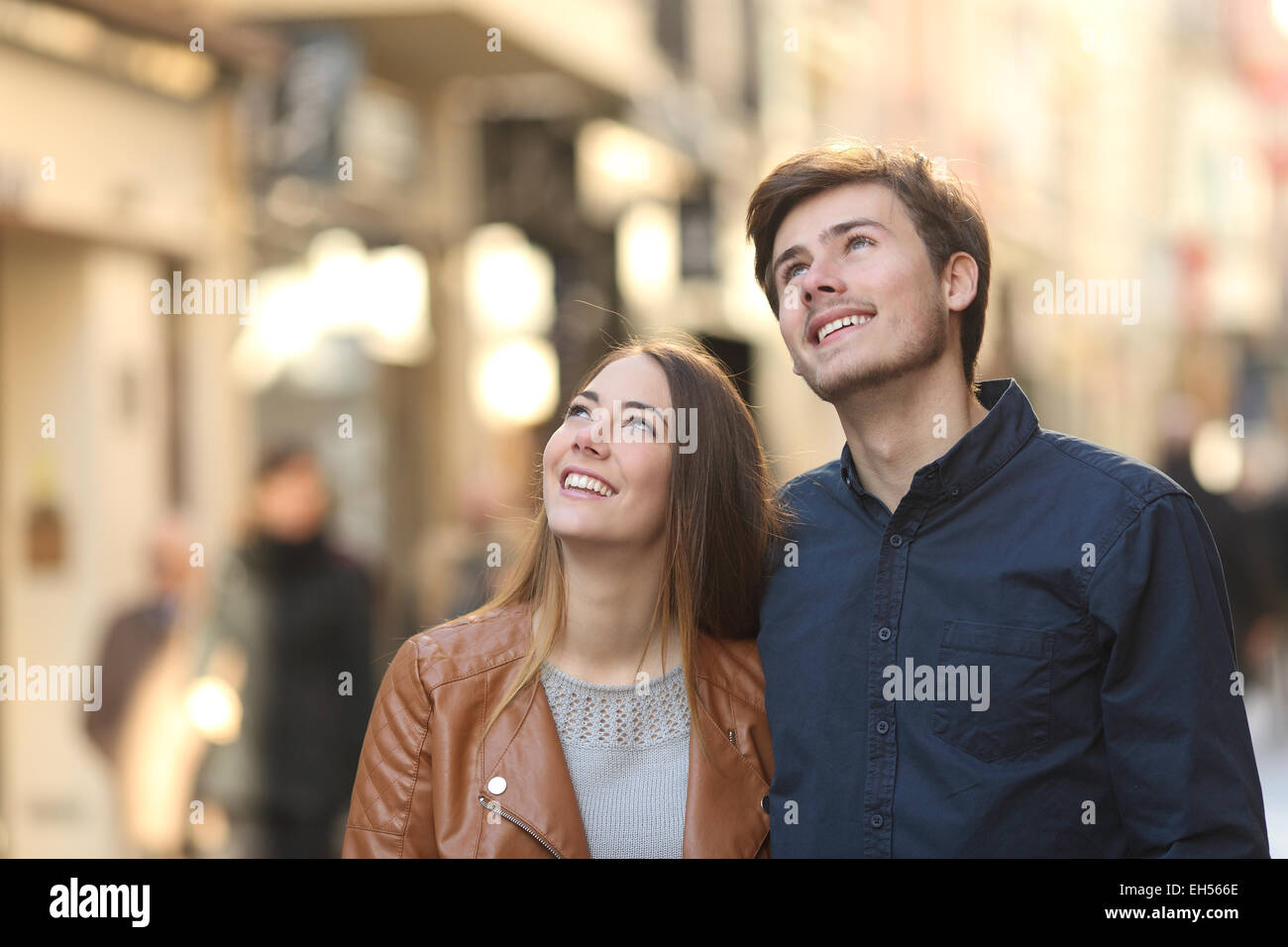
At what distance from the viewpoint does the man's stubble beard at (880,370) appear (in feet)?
9.72

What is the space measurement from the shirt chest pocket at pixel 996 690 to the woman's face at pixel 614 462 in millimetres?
721

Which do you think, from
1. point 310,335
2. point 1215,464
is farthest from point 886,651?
point 1215,464

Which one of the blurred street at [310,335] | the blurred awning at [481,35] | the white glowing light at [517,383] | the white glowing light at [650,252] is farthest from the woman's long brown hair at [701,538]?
the white glowing light at [650,252]

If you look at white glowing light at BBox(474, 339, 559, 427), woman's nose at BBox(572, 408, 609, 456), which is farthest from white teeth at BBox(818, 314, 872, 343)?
white glowing light at BBox(474, 339, 559, 427)

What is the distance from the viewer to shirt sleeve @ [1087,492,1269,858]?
8.43 ft

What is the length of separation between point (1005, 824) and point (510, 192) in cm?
1140

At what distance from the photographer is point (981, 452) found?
9.47 ft

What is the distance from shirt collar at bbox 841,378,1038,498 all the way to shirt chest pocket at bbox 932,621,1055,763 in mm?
265

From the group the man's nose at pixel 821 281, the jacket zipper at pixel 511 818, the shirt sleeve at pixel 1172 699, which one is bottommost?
the jacket zipper at pixel 511 818

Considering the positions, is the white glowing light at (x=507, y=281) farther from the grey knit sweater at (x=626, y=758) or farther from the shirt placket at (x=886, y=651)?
the shirt placket at (x=886, y=651)

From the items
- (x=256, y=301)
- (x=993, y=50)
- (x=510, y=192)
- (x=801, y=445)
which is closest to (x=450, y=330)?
(x=510, y=192)

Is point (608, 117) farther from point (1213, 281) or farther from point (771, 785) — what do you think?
point (1213, 281)

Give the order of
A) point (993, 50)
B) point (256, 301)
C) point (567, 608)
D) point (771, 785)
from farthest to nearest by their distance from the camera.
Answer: point (993, 50), point (256, 301), point (567, 608), point (771, 785)

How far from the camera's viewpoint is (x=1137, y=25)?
36.3 meters
